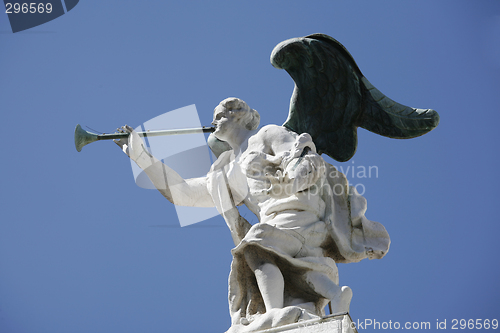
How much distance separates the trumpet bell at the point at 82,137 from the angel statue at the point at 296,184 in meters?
0.42

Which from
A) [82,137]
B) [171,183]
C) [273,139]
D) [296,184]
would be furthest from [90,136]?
[296,184]

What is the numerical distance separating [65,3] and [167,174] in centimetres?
804

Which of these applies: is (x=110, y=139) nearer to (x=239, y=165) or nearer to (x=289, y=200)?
(x=239, y=165)

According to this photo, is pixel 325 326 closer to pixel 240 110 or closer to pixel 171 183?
pixel 171 183

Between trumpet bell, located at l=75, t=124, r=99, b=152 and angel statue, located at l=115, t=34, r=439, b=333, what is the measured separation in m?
0.42

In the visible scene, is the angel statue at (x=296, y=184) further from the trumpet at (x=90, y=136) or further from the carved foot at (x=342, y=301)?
the trumpet at (x=90, y=136)

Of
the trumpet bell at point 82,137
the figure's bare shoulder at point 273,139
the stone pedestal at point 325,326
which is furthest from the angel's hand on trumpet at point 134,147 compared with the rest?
the stone pedestal at point 325,326

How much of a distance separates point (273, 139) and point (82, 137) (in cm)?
233

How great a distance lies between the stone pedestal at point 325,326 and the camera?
282 inches

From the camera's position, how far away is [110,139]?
32.0 ft

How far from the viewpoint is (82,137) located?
32.1 ft

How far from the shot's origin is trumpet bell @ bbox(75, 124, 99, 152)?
9781 mm

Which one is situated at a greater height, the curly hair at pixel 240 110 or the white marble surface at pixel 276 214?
the curly hair at pixel 240 110

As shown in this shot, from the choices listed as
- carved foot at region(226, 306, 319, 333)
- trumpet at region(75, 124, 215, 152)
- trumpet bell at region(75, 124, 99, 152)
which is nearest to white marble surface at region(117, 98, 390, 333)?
carved foot at region(226, 306, 319, 333)
